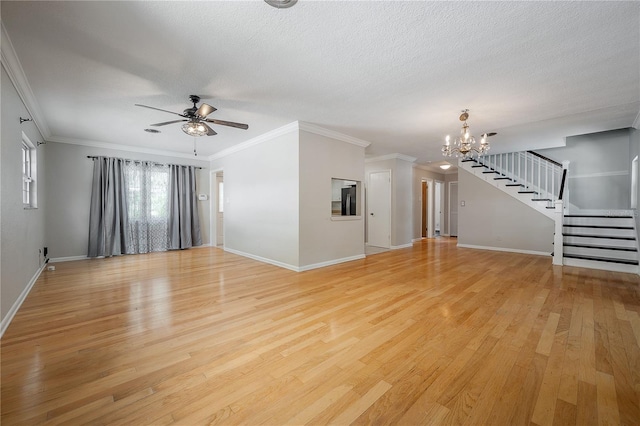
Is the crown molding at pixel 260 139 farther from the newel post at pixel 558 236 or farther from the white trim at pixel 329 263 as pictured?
the newel post at pixel 558 236

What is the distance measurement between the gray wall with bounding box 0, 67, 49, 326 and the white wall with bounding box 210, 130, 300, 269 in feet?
11.2

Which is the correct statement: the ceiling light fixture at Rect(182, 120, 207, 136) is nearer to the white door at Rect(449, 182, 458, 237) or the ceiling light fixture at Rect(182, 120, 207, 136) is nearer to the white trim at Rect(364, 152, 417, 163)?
the white trim at Rect(364, 152, 417, 163)

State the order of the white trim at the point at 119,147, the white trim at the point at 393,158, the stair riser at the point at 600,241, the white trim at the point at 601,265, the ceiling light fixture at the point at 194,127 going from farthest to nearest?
1. the white trim at the point at 393,158
2. the white trim at the point at 119,147
3. the stair riser at the point at 600,241
4. the white trim at the point at 601,265
5. the ceiling light fixture at the point at 194,127

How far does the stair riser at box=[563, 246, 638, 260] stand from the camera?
4.86 meters

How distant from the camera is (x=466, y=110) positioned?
13.2 ft

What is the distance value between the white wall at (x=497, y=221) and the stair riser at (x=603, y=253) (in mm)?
891

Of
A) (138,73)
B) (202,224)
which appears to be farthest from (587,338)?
(202,224)

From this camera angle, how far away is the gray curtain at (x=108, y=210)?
590cm

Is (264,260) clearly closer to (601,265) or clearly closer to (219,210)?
(219,210)

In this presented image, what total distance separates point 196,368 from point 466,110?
15.6 feet

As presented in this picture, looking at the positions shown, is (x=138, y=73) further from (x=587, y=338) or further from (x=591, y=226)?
(x=591, y=226)

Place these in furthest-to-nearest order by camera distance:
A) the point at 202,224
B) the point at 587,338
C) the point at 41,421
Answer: the point at 202,224
the point at 587,338
the point at 41,421

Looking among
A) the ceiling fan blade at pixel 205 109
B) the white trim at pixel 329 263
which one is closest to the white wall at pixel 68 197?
the ceiling fan blade at pixel 205 109

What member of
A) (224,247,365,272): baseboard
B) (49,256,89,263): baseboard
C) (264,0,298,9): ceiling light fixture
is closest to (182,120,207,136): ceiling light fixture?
(264,0,298,9): ceiling light fixture
